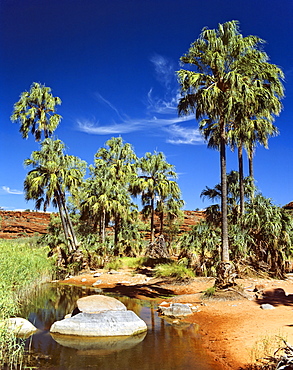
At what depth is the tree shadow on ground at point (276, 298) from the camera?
1068cm

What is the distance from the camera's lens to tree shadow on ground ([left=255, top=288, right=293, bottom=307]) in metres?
10.7

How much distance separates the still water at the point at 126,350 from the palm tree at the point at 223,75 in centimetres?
462

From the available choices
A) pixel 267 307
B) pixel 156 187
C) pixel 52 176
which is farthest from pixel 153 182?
pixel 267 307

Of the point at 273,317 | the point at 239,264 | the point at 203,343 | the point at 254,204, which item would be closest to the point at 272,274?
the point at 239,264

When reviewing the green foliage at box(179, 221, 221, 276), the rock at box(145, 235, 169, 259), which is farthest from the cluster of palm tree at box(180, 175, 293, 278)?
the rock at box(145, 235, 169, 259)

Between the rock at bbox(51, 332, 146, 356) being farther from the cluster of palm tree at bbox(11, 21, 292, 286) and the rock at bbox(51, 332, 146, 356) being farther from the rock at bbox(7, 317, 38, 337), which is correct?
the cluster of palm tree at bbox(11, 21, 292, 286)

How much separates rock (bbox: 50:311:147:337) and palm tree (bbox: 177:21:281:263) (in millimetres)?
5076

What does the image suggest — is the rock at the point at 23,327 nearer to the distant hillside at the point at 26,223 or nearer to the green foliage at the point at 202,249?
the green foliage at the point at 202,249

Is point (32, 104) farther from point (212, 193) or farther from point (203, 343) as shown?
point (203, 343)

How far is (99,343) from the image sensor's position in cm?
759

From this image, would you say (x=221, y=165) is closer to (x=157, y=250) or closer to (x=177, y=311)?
(x=177, y=311)

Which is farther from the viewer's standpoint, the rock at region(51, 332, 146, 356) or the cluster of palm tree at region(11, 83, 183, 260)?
the cluster of palm tree at region(11, 83, 183, 260)

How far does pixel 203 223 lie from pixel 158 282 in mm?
A: 4386

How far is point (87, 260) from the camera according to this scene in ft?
69.0
